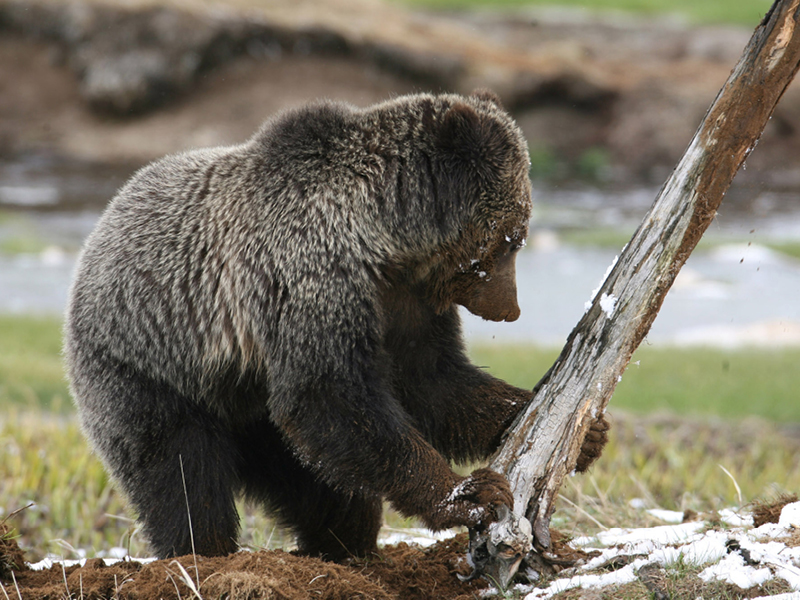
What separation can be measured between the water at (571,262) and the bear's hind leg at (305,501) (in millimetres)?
6274

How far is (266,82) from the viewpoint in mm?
29203

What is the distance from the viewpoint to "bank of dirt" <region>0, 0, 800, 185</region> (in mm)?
27344

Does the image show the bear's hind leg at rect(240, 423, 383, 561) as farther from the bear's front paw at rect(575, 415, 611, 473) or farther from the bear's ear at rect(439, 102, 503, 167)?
the bear's ear at rect(439, 102, 503, 167)

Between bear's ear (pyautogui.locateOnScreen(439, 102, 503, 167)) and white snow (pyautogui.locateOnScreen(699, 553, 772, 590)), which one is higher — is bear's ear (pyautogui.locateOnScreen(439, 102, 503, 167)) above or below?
above

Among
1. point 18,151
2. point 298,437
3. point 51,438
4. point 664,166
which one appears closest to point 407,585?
point 298,437

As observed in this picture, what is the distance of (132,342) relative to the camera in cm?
392

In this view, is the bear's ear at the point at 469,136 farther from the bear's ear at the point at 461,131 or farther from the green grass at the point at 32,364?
the green grass at the point at 32,364

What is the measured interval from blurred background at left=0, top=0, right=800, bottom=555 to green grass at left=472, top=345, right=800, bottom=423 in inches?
1.5

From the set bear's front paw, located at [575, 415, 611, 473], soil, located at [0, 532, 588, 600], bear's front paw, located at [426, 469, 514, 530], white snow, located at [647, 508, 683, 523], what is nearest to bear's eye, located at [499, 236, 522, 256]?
bear's front paw, located at [575, 415, 611, 473]

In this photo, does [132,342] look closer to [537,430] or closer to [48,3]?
[537,430]

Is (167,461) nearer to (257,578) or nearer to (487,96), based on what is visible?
(257,578)

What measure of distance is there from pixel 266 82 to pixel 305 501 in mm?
26597

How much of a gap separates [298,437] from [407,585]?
0.82 metres

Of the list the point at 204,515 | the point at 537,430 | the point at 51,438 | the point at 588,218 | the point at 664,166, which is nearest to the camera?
the point at 537,430
